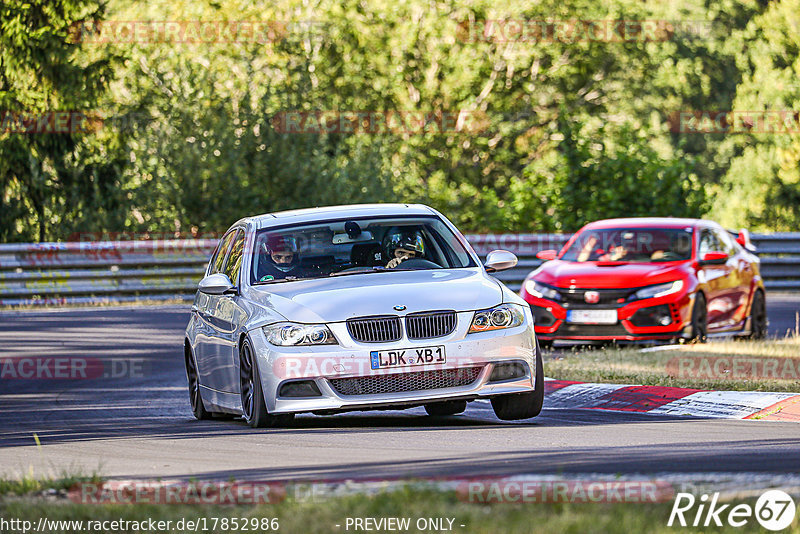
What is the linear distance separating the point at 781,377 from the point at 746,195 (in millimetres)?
39071

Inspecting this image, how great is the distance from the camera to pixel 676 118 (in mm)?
62469

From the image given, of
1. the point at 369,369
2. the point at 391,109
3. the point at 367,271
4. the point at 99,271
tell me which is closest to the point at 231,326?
the point at 367,271

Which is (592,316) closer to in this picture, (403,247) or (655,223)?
(655,223)

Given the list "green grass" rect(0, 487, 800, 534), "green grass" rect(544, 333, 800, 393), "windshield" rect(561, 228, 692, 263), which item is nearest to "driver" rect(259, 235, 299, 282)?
"green grass" rect(544, 333, 800, 393)

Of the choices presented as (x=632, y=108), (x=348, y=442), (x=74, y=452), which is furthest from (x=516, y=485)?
(x=632, y=108)

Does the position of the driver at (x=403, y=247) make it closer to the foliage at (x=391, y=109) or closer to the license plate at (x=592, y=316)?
the license plate at (x=592, y=316)

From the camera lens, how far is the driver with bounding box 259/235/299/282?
11117mm

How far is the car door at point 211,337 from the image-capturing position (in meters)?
11.4

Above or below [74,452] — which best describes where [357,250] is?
above

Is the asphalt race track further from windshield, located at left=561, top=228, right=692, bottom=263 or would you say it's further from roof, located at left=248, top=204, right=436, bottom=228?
windshield, located at left=561, top=228, right=692, bottom=263

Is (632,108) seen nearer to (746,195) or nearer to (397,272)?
(746,195)

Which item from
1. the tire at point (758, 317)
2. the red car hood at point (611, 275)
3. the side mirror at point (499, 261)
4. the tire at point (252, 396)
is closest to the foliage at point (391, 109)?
the tire at point (758, 317)

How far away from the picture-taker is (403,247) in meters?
11.4

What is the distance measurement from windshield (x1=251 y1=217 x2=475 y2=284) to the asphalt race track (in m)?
1.13
